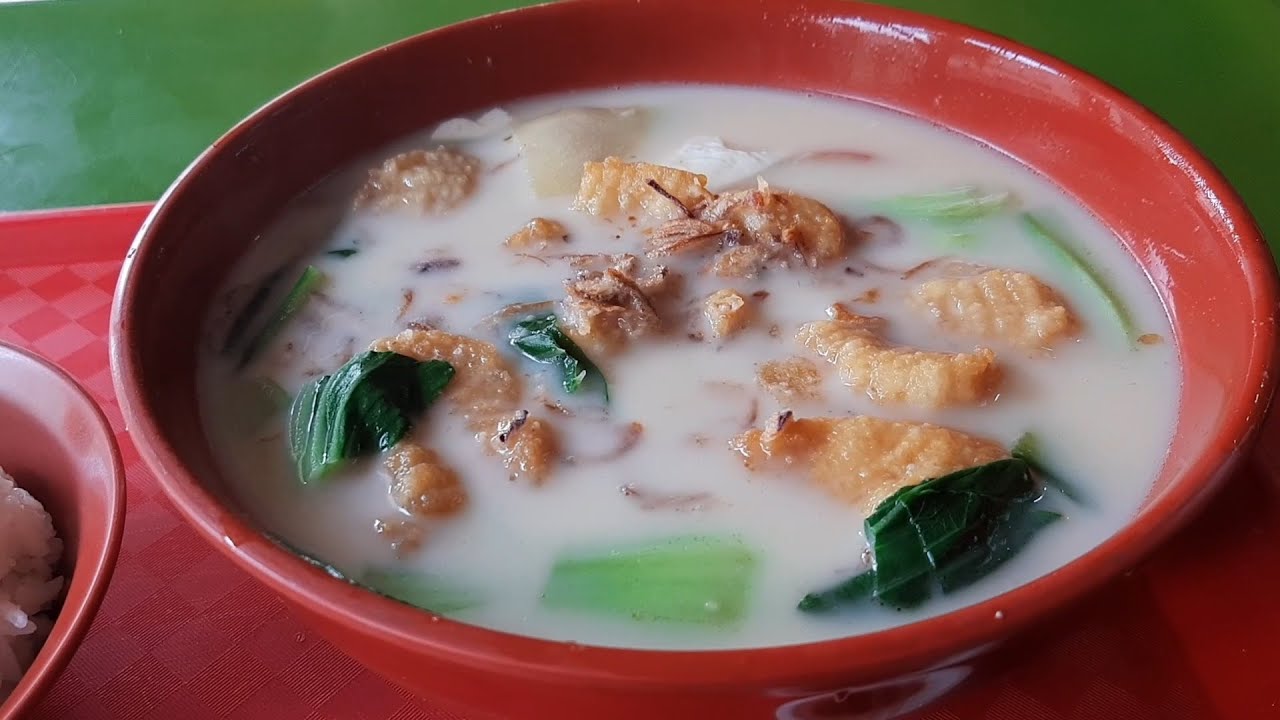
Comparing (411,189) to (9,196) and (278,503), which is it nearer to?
(278,503)

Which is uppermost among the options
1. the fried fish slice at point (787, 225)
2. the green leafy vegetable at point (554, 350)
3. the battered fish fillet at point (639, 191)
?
the fried fish slice at point (787, 225)

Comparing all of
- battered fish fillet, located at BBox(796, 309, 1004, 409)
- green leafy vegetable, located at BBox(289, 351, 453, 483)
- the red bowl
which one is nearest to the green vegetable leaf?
the red bowl

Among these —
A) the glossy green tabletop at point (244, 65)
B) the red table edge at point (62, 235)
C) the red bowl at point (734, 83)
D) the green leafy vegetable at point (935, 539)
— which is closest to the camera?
the red bowl at point (734, 83)

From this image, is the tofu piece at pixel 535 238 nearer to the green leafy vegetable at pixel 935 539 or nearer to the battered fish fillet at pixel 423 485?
the battered fish fillet at pixel 423 485

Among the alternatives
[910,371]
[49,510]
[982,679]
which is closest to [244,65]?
[49,510]

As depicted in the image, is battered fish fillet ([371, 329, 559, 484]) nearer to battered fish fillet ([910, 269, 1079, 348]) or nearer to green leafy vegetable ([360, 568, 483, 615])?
green leafy vegetable ([360, 568, 483, 615])

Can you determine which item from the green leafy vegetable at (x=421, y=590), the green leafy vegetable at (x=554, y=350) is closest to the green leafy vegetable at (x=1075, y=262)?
the green leafy vegetable at (x=554, y=350)

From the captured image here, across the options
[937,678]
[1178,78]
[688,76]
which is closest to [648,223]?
[688,76]
